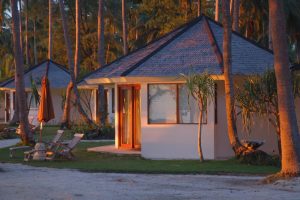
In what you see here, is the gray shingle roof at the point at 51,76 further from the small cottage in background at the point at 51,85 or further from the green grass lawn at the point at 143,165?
the green grass lawn at the point at 143,165

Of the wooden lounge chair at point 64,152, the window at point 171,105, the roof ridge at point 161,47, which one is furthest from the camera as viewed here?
the roof ridge at point 161,47

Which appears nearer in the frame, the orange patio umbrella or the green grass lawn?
the green grass lawn

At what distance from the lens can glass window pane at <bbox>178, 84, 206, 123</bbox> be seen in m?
21.4

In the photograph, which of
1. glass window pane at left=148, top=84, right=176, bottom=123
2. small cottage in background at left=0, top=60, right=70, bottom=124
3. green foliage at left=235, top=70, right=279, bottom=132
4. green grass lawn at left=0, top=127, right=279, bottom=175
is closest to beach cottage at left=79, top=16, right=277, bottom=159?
glass window pane at left=148, top=84, right=176, bottom=123

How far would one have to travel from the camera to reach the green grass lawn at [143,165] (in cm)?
1819

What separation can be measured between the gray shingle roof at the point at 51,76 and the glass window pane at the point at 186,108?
916 inches

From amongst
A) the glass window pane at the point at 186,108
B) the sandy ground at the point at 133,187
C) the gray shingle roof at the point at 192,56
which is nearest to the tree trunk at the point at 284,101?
the sandy ground at the point at 133,187

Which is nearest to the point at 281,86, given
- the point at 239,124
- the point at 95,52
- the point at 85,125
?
the point at 239,124

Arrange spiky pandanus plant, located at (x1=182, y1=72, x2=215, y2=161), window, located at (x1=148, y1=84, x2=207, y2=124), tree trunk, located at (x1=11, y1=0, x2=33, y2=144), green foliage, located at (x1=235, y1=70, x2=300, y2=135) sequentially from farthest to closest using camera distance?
1. tree trunk, located at (x1=11, y1=0, x2=33, y2=144)
2. window, located at (x1=148, y1=84, x2=207, y2=124)
3. spiky pandanus plant, located at (x1=182, y1=72, x2=215, y2=161)
4. green foliage, located at (x1=235, y1=70, x2=300, y2=135)

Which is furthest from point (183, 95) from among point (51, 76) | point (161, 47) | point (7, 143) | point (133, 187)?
point (51, 76)

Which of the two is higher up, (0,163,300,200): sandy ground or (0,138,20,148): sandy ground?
(0,138,20,148): sandy ground

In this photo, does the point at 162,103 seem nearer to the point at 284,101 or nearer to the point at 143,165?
the point at 143,165

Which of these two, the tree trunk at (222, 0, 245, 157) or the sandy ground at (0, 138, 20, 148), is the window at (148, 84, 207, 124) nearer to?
the tree trunk at (222, 0, 245, 157)

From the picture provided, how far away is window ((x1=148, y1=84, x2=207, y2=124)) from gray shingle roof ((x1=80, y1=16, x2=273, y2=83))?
61 cm
